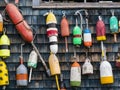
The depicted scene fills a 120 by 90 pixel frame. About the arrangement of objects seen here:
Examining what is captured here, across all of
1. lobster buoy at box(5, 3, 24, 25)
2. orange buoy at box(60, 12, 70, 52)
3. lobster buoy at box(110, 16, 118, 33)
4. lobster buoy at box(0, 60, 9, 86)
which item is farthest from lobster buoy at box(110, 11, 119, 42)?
lobster buoy at box(0, 60, 9, 86)

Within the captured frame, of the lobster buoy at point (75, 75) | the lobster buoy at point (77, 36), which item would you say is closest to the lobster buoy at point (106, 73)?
the lobster buoy at point (75, 75)

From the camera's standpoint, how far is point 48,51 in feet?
25.7

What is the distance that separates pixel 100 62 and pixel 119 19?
800mm

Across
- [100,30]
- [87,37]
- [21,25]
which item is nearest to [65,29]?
[87,37]

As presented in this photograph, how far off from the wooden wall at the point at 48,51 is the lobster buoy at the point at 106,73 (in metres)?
0.13

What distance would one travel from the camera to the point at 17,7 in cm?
785

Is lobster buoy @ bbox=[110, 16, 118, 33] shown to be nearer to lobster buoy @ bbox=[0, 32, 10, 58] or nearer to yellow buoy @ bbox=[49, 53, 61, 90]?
yellow buoy @ bbox=[49, 53, 61, 90]

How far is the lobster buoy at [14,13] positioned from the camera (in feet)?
25.4

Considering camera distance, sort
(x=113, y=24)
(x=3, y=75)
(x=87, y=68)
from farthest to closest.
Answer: (x=113, y=24) < (x=87, y=68) < (x=3, y=75)

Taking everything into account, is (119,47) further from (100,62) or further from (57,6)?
(57,6)

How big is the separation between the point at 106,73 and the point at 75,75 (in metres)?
0.51

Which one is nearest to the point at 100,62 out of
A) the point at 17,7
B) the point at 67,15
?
the point at 67,15

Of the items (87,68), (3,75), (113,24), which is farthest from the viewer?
(113,24)

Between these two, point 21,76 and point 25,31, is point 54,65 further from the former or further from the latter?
point 25,31
